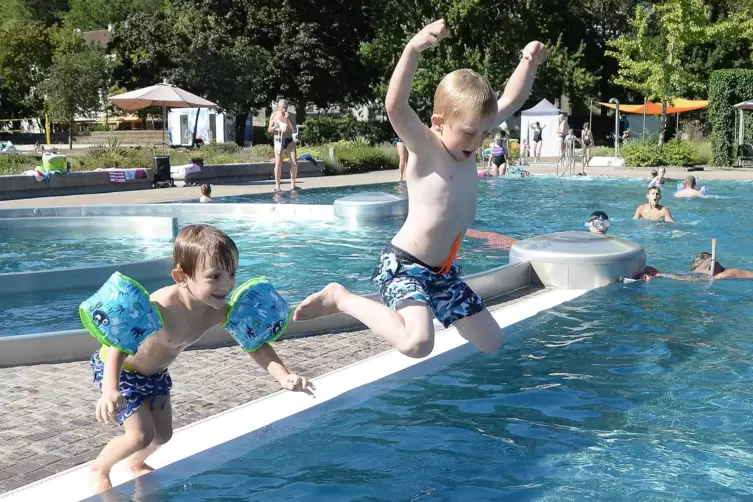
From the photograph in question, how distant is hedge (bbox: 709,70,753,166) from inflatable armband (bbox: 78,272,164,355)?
28.8 metres

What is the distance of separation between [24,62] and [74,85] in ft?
35.7

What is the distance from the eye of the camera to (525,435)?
4.73 m

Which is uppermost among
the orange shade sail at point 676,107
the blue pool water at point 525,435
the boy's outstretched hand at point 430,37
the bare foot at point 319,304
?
the orange shade sail at point 676,107

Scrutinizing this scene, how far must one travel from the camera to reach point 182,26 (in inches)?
1593

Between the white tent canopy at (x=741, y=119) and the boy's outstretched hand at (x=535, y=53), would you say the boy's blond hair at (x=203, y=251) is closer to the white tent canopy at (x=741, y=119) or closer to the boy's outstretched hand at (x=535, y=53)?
the boy's outstretched hand at (x=535, y=53)

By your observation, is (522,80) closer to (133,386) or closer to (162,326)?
(162,326)

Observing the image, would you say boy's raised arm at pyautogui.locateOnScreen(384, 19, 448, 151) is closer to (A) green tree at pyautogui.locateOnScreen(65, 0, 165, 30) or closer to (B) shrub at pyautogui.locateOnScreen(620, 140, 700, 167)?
(B) shrub at pyautogui.locateOnScreen(620, 140, 700, 167)

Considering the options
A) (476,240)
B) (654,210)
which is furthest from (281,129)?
(654,210)

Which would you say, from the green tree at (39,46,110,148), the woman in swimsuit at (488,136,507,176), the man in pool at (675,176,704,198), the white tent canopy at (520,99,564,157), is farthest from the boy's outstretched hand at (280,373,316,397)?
the green tree at (39,46,110,148)

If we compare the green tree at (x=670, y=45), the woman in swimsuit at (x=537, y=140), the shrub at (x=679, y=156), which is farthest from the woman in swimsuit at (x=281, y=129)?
the green tree at (x=670, y=45)

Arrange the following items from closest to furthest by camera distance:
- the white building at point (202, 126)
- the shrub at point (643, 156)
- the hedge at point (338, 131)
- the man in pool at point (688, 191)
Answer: the man in pool at point (688, 191) → the shrub at point (643, 156) → the white building at point (202, 126) → the hedge at point (338, 131)

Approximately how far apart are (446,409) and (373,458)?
2.86 ft

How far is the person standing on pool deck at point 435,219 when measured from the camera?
4.06 metres

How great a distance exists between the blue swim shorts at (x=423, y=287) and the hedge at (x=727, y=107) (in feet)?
89.4
